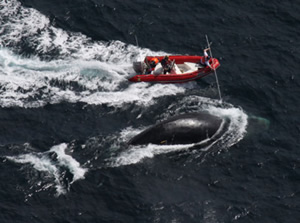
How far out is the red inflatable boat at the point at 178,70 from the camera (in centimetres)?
5994

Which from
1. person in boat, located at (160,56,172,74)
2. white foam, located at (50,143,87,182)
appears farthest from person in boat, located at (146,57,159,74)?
white foam, located at (50,143,87,182)

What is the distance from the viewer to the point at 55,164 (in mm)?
47281

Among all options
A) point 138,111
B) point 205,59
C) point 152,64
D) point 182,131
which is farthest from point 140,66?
point 182,131

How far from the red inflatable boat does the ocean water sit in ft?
2.92

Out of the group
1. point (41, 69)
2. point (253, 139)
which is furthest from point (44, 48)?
point (253, 139)

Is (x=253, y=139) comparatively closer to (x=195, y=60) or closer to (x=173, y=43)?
(x=195, y=60)

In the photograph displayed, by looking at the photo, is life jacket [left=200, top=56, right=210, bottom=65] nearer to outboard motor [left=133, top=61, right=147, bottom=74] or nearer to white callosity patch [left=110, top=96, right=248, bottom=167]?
white callosity patch [left=110, top=96, right=248, bottom=167]

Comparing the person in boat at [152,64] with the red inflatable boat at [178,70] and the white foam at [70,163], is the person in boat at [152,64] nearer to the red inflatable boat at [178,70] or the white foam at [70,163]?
the red inflatable boat at [178,70]

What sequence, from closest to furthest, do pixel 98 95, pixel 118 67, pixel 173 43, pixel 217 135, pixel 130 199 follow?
pixel 130 199, pixel 217 135, pixel 98 95, pixel 118 67, pixel 173 43

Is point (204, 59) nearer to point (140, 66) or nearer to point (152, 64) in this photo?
point (152, 64)

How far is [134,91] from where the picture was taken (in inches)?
2280

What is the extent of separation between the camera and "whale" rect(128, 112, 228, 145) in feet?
159

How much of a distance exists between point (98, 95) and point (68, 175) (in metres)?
11.8

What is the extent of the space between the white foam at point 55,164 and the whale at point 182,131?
5.19 metres
